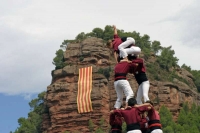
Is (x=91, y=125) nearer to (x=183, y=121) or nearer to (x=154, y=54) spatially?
(x=183, y=121)

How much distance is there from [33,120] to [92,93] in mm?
18896

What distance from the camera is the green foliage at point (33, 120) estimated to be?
89456 millimetres

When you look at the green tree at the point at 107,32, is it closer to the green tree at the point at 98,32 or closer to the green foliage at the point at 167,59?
the green tree at the point at 98,32

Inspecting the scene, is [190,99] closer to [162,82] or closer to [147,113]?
[162,82]

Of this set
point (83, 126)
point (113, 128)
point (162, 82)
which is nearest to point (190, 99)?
point (162, 82)

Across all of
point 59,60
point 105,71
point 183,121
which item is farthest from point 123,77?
point 59,60

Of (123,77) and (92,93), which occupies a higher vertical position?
(92,93)

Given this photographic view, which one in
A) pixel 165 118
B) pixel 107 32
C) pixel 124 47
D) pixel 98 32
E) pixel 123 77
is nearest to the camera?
pixel 123 77

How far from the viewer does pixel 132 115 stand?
15781 mm

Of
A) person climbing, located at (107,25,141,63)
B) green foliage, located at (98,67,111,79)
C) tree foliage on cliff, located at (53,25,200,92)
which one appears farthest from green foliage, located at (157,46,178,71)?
person climbing, located at (107,25,141,63)

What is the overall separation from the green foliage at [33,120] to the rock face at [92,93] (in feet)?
16.6

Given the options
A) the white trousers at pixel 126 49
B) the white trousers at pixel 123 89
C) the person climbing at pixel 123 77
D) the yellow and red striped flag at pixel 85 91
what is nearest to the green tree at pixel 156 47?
the yellow and red striped flag at pixel 85 91

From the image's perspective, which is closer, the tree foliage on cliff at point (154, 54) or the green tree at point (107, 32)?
the tree foliage on cliff at point (154, 54)

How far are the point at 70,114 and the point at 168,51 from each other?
110ft
